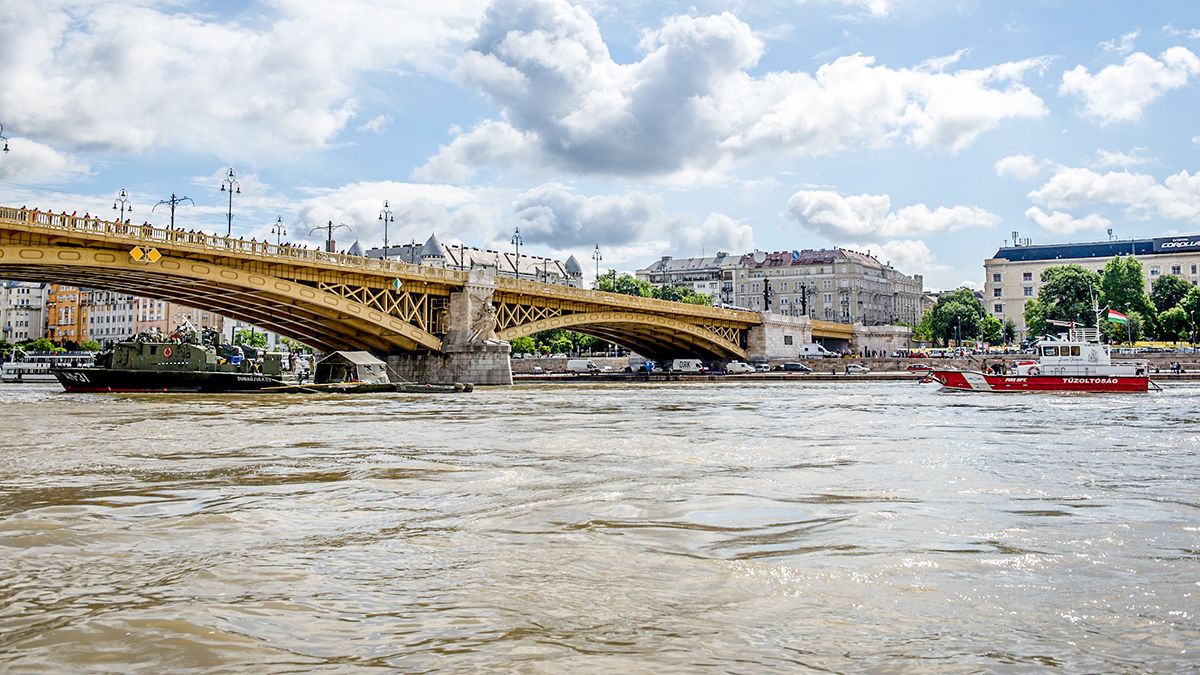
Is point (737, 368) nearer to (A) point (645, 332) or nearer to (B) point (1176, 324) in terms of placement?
(A) point (645, 332)

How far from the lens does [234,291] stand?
4319cm

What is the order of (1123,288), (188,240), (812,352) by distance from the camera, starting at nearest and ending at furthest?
(188,240) < (812,352) < (1123,288)

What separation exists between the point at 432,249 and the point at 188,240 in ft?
381

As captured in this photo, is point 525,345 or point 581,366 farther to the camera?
point 525,345

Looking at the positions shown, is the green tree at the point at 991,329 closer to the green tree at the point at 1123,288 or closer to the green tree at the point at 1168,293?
the green tree at the point at 1123,288

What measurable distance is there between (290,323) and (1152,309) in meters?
93.4

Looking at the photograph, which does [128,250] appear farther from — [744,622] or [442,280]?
[744,622]

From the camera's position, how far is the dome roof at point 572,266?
181 meters

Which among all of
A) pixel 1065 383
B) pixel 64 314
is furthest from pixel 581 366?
pixel 64 314

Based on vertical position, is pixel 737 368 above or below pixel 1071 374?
above

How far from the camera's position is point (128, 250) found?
37812mm

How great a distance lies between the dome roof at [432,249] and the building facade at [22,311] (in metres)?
69.4

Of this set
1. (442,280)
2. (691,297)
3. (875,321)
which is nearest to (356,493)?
(442,280)

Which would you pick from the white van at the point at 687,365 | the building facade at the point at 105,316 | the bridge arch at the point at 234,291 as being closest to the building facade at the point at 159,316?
the building facade at the point at 105,316
